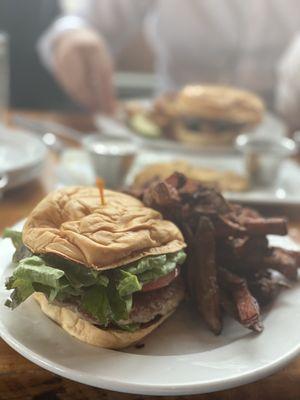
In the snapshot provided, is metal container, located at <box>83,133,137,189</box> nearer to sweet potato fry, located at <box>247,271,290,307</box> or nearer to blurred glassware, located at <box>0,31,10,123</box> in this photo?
blurred glassware, located at <box>0,31,10,123</box>

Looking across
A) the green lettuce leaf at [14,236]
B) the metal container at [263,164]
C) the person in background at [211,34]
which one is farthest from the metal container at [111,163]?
the person in background at [211,34]

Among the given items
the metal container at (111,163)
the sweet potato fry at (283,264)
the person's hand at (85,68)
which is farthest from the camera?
the person's hand at (85,68)

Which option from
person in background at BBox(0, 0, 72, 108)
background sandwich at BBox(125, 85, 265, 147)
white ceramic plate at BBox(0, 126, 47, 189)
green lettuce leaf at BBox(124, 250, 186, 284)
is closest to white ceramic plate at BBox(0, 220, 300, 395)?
green lettuce leaf at BBox(124, 250, 186, 284)

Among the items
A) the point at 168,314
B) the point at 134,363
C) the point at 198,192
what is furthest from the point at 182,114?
the point at 134,363

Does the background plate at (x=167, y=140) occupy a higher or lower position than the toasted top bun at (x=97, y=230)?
lower

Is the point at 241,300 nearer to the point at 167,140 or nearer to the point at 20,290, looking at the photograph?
the point at 20,290

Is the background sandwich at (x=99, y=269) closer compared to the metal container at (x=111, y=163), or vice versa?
the background sandwich at (x=99, y=269)

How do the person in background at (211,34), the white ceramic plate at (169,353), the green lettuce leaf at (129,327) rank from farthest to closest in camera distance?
the person in background at (211,34), the green lettuce leaf at (129,327), the white ceramic plate at (169,353)

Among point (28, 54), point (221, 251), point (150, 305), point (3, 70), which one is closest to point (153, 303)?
point (150, 305)

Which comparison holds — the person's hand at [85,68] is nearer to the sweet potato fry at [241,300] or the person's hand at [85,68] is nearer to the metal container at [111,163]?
the metal container at [111,163]
